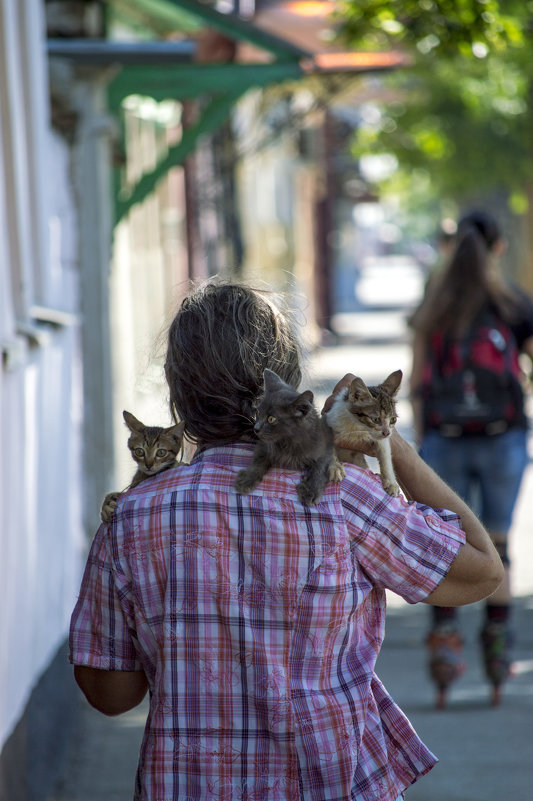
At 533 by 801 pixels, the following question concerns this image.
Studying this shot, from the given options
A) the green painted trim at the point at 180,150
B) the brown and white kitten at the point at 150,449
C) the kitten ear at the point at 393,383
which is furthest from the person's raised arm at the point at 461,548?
the green painted trim at the point at 180,150

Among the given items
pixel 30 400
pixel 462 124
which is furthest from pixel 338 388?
pixel 462 124

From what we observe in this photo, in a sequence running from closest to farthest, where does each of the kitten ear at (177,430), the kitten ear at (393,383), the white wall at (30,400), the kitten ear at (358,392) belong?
1. the kitten ear at (177,430)
2. the kitten ear at (358,392)
3. the kitten ear at (393,383)
4. the white wall at (30,400)

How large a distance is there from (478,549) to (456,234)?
376cm

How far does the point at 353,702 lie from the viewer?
7.67 feet

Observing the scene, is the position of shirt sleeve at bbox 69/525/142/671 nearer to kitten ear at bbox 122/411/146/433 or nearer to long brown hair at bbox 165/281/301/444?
long brown hair at bbox 165/281/301/444

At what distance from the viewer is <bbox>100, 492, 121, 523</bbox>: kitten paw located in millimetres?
2418

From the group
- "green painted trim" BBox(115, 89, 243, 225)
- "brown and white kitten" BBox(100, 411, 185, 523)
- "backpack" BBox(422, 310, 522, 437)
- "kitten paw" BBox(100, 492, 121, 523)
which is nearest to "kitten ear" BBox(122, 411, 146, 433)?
"brown and white kitten" BBox(100, 411, 185, 523)

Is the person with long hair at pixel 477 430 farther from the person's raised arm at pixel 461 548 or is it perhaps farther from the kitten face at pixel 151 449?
the person's raised arm at pixel 461 548

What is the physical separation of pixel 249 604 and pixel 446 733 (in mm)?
3636

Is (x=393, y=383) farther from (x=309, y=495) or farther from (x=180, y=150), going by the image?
(x=180, y=150)

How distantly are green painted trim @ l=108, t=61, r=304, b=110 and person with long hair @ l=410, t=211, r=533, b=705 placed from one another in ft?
6.19

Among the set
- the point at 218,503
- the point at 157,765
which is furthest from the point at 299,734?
the point at 218,503

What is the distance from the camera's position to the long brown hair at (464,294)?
5.78m

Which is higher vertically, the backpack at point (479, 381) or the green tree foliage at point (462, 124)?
the green tree foliage at point (462, 124)
